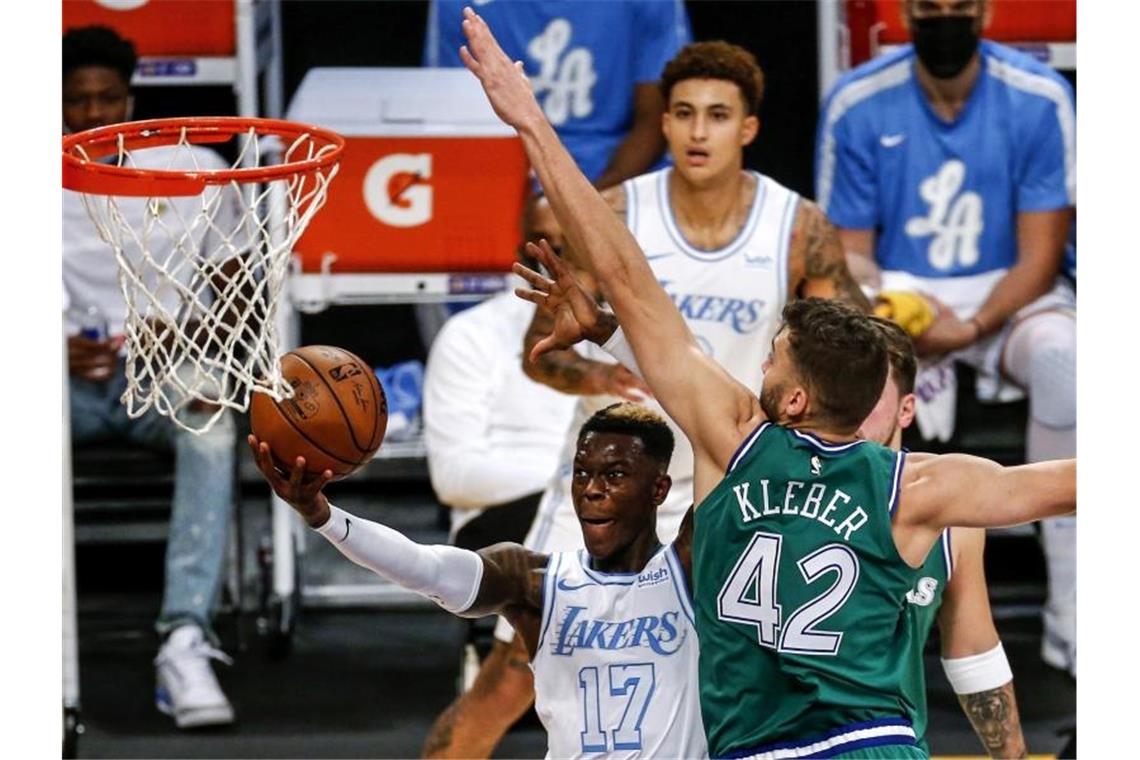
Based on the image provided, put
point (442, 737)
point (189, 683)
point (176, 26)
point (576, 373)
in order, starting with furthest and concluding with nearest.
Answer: point (176, 26)
point (189, 683)
point (576, 373)
point (442, 737)

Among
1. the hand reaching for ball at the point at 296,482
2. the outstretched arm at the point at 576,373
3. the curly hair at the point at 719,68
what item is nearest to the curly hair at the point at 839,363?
the hand reaching for ball at the point at 296,482

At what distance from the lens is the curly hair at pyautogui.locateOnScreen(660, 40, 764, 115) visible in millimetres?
5398

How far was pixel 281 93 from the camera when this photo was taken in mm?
7141

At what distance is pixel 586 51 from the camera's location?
6.52 m

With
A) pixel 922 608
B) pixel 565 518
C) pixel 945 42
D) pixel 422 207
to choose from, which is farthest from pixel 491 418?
pixel 922 608

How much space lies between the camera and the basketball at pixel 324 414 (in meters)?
3.48

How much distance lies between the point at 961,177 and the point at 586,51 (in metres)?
1.26

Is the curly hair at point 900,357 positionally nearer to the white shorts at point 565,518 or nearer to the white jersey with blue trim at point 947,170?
Result: the white shorts at point 565,518

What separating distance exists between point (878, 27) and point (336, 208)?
1.84 metres

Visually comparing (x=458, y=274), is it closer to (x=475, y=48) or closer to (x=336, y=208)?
(x=336, y=208)

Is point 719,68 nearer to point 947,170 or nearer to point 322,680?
point 947,170

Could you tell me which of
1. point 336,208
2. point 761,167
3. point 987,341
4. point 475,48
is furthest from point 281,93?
point 475,48

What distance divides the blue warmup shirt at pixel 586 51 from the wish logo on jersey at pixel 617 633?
115 inches

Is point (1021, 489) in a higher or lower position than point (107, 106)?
lower
